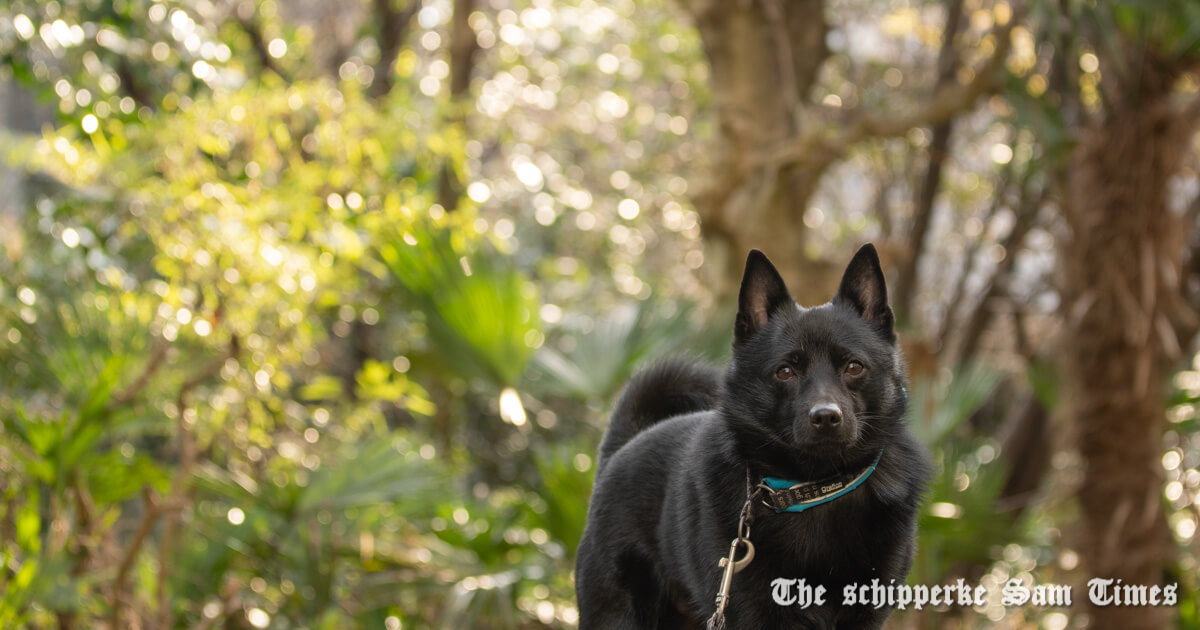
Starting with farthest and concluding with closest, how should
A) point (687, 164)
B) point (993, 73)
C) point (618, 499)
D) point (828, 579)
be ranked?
point (687, 164)
point (993, 73)
point (618, 499)
point (828, 579)

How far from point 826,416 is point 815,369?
5.5 inches

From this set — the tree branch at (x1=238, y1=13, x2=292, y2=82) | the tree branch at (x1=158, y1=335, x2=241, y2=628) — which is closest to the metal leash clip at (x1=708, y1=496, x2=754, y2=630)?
the tree branch at (x1=158, y1=335, x2=241, y2=628)

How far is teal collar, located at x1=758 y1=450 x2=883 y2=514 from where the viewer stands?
1780mm

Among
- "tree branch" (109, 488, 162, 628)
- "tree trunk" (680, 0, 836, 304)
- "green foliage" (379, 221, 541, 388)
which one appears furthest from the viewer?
"tree trunk" (680, 0, 836, 304)

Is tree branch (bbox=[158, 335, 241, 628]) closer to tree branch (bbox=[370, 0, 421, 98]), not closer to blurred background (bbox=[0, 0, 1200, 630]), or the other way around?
blurred background (bbox=[0, 0, 1200, 630])

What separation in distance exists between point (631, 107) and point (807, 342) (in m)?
8.06

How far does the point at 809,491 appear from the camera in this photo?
1.79 m

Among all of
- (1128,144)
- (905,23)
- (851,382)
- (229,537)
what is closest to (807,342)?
(851,382)

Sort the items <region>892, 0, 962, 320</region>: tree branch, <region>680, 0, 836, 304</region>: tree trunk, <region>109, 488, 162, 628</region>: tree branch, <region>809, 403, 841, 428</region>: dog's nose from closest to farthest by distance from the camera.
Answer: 1. <region>809, 403, 841, 428</region>: dog's nose
2. <region>109, 488, 162, 628</region>: tree branch
3. <region>680, 0, 836, 304</region>: tree trunk
4. <region>892, 0, 962, 320</region>: tree branch

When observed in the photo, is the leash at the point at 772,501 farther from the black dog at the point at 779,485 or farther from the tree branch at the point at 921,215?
the tree branch at the point at 921,215

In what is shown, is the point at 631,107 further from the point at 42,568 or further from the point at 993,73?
the point at 42,568

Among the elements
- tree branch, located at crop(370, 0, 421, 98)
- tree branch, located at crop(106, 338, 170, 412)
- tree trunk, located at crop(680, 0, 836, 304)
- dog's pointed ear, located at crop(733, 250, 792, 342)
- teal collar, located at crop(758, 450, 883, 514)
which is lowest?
tree branch, located at crop(106, 338, 170, 412)

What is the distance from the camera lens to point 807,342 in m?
1.85

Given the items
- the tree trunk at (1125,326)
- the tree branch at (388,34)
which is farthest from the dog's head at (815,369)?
the tree branch at (388,34)
